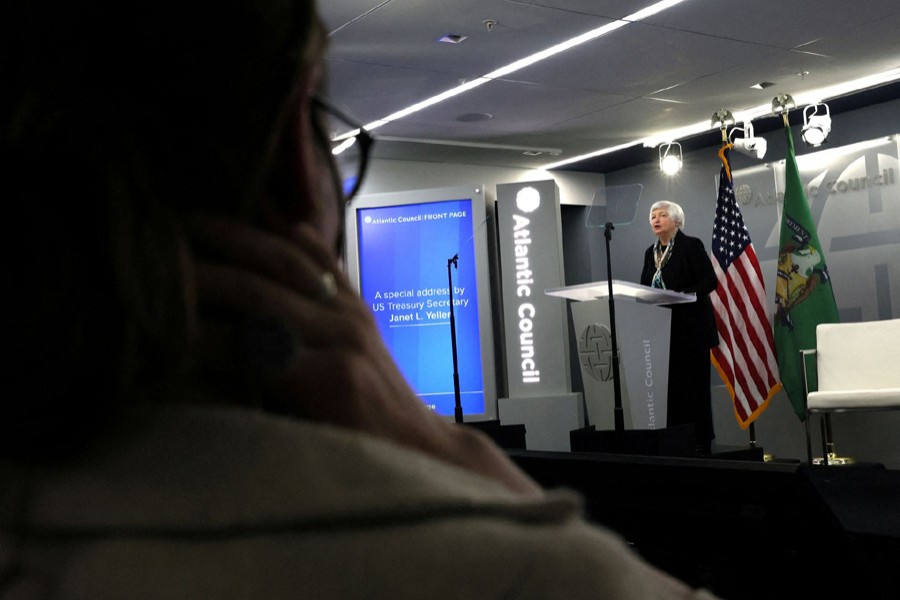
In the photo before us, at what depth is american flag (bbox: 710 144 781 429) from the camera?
644 centimetres

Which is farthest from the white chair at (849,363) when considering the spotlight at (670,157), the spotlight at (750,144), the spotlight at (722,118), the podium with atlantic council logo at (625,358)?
the spotlight at (670,157)

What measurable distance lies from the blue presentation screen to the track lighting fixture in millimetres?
2221

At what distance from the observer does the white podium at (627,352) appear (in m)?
4.83

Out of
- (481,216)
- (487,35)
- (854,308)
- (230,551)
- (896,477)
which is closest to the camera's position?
(230,551)

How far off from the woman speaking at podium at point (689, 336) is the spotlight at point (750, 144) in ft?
4.44

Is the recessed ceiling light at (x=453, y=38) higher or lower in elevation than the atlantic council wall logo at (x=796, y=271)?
higher

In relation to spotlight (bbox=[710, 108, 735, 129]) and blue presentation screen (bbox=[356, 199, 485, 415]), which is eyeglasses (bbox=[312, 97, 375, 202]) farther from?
blue presentation screen (bbox=[356, 199, 485, 415])

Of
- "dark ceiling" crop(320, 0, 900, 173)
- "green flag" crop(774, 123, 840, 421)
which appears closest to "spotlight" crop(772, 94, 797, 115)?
"dark ceiling" crop(320, 0, 900, 173)

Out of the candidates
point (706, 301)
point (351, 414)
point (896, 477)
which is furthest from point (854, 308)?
point (351, 414)

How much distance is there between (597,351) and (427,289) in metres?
2.71

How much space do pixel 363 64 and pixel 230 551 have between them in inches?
216

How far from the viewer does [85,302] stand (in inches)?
15.4

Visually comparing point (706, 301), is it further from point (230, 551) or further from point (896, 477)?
point (230, 551)

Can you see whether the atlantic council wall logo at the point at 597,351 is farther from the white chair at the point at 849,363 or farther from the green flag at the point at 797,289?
the green flag at the point at 797,289
